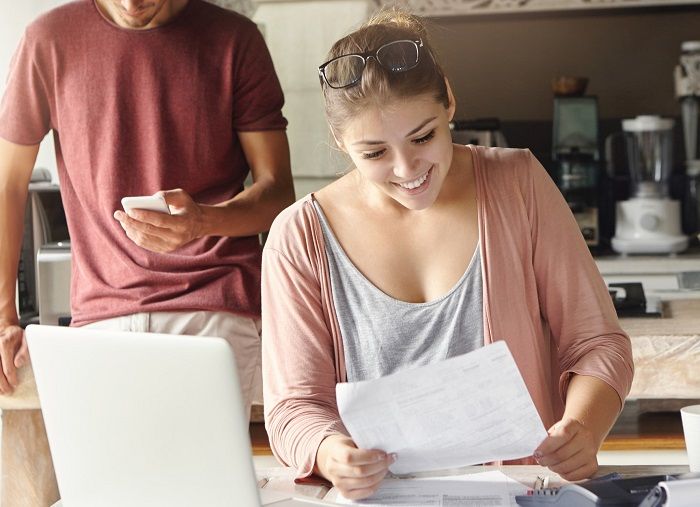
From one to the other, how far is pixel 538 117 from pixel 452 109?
2749 millimetres

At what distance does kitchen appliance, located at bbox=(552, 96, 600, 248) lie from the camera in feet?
12.6

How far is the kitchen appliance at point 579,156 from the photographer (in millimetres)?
3852

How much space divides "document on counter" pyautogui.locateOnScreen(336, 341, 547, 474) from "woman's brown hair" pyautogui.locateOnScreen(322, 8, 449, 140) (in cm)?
49

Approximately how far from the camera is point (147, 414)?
105cm

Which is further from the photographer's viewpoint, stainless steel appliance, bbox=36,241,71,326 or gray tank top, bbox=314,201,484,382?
stainless steel appliance, bbox=36,241,71,326

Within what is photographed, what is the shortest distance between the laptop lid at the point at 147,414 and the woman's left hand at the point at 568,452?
0.44 m

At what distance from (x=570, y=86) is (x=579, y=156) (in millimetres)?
280

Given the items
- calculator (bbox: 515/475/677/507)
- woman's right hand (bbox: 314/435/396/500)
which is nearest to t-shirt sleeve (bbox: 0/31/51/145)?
woman's right hand (bbox: 314/435/396/500)

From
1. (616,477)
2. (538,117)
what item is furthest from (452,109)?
(538,117)

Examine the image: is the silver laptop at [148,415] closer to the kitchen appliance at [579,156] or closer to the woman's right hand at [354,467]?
the woman's right hand at [354,467]

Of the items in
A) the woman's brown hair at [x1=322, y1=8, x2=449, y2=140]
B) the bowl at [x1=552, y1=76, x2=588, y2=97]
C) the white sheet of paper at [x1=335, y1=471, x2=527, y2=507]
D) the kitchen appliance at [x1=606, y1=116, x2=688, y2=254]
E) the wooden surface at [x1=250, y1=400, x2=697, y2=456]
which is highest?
the woman's brown hair at [x1=322, y1=8, x2=449, y2=140]

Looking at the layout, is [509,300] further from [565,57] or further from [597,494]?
[565,57]

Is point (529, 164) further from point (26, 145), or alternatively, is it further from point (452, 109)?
point (26, 145)

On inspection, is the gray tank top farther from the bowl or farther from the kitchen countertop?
the bowl
